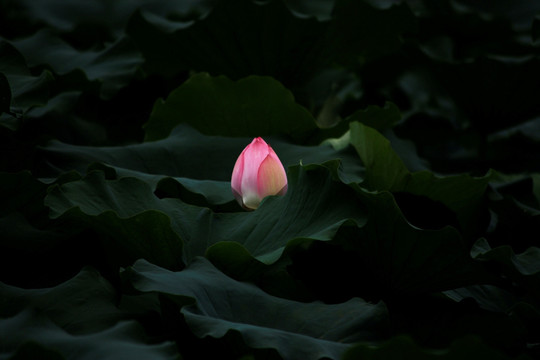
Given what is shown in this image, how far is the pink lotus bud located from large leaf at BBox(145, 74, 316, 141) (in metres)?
0.39

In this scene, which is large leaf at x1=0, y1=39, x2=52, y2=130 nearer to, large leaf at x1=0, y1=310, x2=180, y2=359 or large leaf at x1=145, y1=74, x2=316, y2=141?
large leaf at x1=145, y1=74, x2=316, y2=141

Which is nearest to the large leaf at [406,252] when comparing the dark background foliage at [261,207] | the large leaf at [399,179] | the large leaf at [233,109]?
the dark background foliage at [261,207]

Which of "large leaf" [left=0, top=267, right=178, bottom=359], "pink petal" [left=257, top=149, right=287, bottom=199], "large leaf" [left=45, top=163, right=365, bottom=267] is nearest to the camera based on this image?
"large leaf" [left=0, top=267, right=178, bottom=359]

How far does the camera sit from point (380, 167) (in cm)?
144

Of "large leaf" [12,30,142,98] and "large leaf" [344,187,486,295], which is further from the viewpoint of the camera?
"large leaf" [12,30,142,98]

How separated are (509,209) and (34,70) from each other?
1013mm

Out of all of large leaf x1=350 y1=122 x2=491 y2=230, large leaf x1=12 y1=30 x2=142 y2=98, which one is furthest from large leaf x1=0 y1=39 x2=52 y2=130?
large leaf x1=350 y1=122 x2=491 y2=230

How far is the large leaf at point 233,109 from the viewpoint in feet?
5.28

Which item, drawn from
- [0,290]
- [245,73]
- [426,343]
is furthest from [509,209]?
[0,290]

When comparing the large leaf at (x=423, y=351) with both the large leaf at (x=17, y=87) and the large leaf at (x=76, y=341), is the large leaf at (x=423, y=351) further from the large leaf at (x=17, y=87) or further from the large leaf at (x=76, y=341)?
the large leaf at (x=17, y=87)

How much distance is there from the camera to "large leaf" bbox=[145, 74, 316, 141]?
1.61 metres

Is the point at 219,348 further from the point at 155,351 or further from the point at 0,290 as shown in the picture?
the point at 0,290

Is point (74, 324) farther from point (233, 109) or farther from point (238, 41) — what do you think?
point (238, 41)

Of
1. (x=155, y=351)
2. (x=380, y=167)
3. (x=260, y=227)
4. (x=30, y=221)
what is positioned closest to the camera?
(x=155, y=351)
